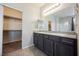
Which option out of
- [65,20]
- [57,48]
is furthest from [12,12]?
[57,48]

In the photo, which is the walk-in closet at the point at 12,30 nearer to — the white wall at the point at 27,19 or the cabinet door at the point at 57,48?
the white wall at the point at 27,19

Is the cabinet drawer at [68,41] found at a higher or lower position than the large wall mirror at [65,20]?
lower

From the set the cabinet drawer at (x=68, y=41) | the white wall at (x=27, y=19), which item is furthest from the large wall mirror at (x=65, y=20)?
the white wall at (x=27, y=19)

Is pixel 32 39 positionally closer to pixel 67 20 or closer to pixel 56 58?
pixel 67 20

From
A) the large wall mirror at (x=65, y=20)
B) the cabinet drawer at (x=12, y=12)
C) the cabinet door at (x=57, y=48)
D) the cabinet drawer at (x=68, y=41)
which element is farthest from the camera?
the cabinet drawer at (x=12, y=12)

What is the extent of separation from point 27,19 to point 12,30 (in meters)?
0.72

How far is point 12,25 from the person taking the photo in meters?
2.77

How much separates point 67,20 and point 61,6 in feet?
1.35

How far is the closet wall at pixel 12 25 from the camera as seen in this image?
2.53m

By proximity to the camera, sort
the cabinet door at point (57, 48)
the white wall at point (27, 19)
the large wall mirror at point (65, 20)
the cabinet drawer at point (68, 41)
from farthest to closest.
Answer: the white wall at point (27, 19)
the large wall mirror at point (65, 20)
the cabinet door at point (57, 48)
the cabinet drawer at point (68, 41)

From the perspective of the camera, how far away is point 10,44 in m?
2.69

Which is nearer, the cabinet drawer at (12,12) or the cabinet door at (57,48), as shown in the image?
the cabinet door at (57,48)

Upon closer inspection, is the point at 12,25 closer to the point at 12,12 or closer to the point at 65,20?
the point at 12,12

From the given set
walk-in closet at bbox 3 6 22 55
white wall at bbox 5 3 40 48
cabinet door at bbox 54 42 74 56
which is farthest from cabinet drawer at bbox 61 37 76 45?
white wall at bbox 5 3 40 48
